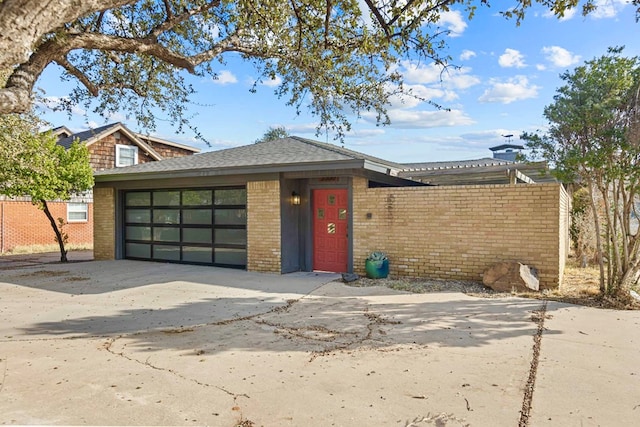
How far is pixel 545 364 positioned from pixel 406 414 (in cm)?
180

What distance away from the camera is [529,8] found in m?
4.91

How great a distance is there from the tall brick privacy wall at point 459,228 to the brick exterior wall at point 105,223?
790cm

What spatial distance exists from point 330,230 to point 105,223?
7443 millimetres

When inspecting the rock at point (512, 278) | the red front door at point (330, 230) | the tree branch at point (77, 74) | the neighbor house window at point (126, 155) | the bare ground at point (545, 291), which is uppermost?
the neighbor house window at point (126, 155)

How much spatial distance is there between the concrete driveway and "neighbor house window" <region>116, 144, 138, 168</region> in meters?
14.4

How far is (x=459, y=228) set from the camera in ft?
26.9

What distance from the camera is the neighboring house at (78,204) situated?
1689 cm

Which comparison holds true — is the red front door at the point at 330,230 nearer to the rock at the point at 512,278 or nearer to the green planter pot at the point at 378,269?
the green planter pot at the point at 378,269

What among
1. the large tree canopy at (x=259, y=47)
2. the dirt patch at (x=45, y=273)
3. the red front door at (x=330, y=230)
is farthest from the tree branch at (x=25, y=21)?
the dirt patch at (x=45, y=273)

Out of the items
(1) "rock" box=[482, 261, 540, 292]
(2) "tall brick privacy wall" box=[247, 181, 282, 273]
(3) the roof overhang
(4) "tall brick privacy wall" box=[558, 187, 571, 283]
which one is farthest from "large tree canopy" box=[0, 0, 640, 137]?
(4) "tall brick privacy wall" box=[558, 187, 571, 283]

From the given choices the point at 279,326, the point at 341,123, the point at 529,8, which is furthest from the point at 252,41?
the point at 279,326

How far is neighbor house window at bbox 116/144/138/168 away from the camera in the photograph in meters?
20.4

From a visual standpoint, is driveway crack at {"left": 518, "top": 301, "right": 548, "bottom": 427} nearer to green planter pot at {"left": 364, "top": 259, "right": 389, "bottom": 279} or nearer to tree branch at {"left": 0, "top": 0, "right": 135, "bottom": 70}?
green planter pot at {"left": 364, "top": 259, "right": 389, "bottom": 279}

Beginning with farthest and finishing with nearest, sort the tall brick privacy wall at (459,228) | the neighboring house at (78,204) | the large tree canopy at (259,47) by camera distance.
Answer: the neighboring house at (78,204) < the tall brick privacy wall at (459,228) < the large tree canopy at (259,47)
